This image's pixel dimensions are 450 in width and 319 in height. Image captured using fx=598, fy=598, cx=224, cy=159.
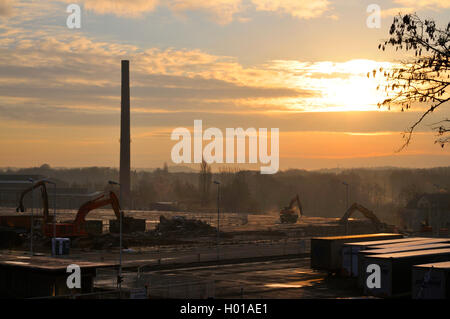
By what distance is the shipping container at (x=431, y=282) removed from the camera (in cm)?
3394

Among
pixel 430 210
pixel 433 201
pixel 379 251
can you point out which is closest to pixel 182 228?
pixel 433 201

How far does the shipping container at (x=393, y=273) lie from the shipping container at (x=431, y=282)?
435 cm

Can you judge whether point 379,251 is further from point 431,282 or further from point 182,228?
point 182,228

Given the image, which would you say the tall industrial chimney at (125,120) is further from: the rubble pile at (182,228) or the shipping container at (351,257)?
the shipping container at (351,257)

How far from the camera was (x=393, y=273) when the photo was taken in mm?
39969

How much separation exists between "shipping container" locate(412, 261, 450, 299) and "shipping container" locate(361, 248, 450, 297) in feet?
14.3

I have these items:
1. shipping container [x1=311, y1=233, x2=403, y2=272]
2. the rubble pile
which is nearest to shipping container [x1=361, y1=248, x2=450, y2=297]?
shipping container [x1=311, y1=233, x2=403, y2=272]

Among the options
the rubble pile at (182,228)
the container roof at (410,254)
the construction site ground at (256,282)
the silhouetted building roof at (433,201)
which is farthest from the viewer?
the silhouetted building roof at (433,201)

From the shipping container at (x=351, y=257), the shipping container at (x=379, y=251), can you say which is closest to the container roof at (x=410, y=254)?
the shipping container at (x=379, y=251)

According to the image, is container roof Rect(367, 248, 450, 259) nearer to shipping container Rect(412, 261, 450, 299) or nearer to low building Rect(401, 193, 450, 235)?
shipping container Rect(412, 261, 450, 299)

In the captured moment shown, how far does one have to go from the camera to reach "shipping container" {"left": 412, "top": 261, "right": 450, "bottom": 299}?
1336 inches

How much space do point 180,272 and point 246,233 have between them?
57.8 m

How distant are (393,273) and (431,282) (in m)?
5.41
